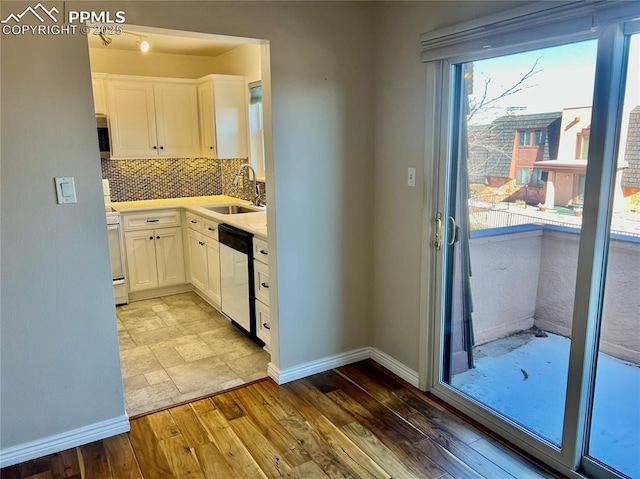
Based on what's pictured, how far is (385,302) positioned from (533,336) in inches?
41.4

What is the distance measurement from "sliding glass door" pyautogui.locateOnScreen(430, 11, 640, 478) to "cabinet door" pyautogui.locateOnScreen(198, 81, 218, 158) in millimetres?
2627

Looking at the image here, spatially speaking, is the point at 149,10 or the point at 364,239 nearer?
the point at 149,10

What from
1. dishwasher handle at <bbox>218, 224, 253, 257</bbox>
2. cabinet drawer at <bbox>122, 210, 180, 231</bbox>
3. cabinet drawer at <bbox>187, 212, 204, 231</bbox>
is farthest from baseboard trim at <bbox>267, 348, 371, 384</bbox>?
cabinet drawer at <bbox>122, 210, 180, 231</bbox>

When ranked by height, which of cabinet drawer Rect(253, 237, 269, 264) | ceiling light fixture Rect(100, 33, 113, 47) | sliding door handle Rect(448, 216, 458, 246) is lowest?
cabinet drawer Rect(253, 237, 269, 264)

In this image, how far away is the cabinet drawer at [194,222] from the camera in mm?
4311

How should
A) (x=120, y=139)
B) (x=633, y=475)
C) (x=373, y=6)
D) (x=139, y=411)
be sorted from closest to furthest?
(x=633, y=475), (x=139, y=411), (x=373, y=6), (x=120, y=139)

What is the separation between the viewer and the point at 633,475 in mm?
1990

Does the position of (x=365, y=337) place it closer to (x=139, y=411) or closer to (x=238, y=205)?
(x=139, y=411)

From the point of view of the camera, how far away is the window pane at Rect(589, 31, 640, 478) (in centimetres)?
182

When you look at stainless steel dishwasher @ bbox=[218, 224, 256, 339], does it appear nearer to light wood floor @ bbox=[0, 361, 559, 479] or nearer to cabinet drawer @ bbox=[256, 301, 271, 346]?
cabinet drawer @ bbox=[256, 301, 271, 346]

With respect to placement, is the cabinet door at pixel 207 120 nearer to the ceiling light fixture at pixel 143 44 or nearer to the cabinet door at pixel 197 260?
the ceiling light fixture at pixel 143 44

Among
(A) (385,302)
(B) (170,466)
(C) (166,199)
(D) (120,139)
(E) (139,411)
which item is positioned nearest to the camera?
(B) (170,466)

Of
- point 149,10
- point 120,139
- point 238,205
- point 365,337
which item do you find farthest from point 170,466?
point 120,139

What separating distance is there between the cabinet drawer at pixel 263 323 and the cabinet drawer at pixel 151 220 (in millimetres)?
1729
